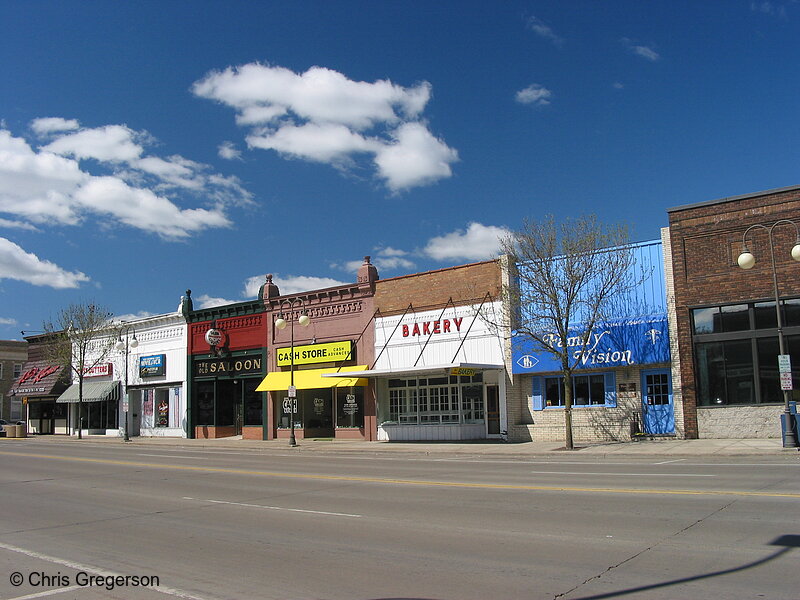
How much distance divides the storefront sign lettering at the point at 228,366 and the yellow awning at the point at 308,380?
1305 mm

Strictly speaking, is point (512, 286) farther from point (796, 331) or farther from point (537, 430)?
point (796, 331)

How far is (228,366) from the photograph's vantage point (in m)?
39.7

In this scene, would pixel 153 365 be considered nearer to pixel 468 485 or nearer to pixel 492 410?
Answer: pixel 492 410

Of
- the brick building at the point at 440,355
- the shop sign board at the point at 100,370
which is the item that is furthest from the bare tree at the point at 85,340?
the brick building at the point at 440,355

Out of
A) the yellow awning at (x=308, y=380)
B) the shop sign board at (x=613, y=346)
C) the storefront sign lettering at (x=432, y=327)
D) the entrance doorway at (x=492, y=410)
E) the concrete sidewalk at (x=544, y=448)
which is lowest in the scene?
the concrete sidewalk at (x=544, y=448)

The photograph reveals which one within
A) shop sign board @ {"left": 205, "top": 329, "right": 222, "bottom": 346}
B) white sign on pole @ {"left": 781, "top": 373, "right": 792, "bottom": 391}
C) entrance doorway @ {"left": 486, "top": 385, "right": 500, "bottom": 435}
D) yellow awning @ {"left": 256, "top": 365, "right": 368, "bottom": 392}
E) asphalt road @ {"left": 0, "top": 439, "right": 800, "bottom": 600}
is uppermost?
shop sign board @ {"left": 205, "top": 329, "right": 222, "bottom": 346}

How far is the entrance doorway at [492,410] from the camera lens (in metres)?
29.2

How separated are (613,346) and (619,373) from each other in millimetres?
1135

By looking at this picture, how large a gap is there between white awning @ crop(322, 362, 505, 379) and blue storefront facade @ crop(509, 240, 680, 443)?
1.81 metres

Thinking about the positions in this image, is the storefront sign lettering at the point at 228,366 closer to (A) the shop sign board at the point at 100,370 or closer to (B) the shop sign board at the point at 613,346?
(A) the shop sign board at the point at 100,370

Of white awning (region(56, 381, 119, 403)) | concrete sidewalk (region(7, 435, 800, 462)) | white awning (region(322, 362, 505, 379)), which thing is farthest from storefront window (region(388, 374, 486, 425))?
white awning (region(56, 381, 119, 403))

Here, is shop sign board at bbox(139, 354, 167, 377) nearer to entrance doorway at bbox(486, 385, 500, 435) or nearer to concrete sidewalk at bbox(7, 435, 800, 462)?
concrete sidewalk at bbox(7, 435, 800, 462)

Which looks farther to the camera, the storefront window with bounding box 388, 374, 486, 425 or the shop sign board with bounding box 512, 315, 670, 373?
the storefront window with bounding box 388, 374, 486, 425

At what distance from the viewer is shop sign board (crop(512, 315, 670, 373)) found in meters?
24.9
